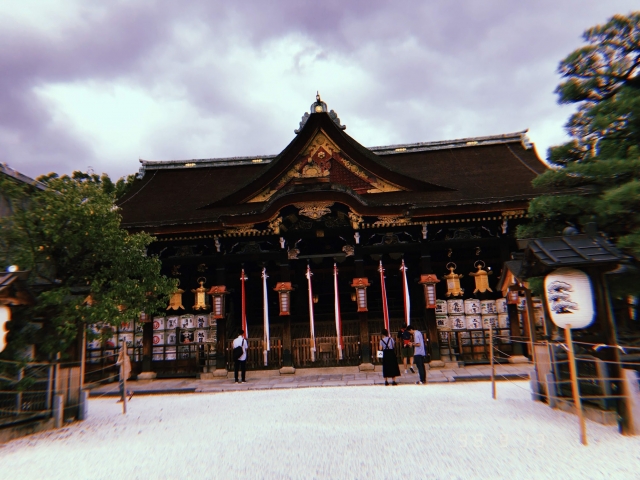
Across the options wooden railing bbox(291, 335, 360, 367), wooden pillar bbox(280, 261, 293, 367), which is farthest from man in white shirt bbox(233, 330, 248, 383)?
wooden railing bbox(291, 335, 360, 367)

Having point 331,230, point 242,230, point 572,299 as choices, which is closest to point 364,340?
point 331,230

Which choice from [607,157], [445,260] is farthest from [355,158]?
[607,157]

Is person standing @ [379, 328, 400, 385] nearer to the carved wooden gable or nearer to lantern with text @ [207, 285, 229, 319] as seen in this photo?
lantern with text @ [207, 285, 229, 319]

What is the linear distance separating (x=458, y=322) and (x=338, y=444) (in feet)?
33.9

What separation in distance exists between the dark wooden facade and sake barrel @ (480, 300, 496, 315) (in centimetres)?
110

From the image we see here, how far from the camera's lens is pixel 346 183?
16.0m

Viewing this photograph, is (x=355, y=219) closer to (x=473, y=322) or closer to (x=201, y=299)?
(x=473, y=322)

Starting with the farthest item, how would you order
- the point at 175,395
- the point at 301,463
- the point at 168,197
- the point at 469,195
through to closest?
the point at 168,197 < the point at 469,195 < the point at 175,395 < the point at 301,463

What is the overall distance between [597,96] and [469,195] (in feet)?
23.5

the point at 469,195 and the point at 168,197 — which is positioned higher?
the point at 168,197

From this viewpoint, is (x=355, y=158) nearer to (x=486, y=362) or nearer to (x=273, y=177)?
(x=273, y=177)

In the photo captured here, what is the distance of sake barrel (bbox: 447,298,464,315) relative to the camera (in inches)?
599

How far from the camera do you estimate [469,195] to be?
15.1 m

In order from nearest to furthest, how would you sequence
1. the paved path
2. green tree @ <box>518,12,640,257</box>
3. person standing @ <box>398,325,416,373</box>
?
green tree @ <box>518,12,640,257</box>
the paved path
person standing @ <box>398,325,416,373</box>
